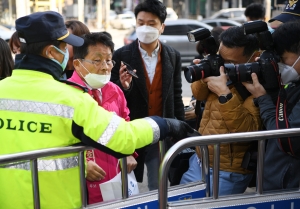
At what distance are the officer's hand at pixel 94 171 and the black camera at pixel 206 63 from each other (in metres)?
0.71

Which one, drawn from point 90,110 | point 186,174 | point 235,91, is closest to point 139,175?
point 186,174

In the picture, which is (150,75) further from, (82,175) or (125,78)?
(82,175)

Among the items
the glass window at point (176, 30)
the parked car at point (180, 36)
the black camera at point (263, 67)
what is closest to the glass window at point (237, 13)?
the parked car at point (180, 36)

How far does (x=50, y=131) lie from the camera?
2156 mm

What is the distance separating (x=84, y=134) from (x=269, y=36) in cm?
113

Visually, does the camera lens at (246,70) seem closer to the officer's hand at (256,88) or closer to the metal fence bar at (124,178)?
the officer's hand at (256,88)

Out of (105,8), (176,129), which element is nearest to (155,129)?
(176,129)

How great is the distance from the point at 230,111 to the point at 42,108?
104cm

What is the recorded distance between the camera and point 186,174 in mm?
3021

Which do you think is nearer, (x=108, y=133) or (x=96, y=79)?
(x=108, y=133)

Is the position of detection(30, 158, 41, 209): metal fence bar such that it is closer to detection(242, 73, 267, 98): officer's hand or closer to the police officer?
the police officer

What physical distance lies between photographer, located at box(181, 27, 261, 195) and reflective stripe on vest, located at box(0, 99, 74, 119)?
3.05 feet

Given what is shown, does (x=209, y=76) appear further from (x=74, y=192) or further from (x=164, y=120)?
(x=74, y=192)

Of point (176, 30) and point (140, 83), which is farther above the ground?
point (140, 83)
